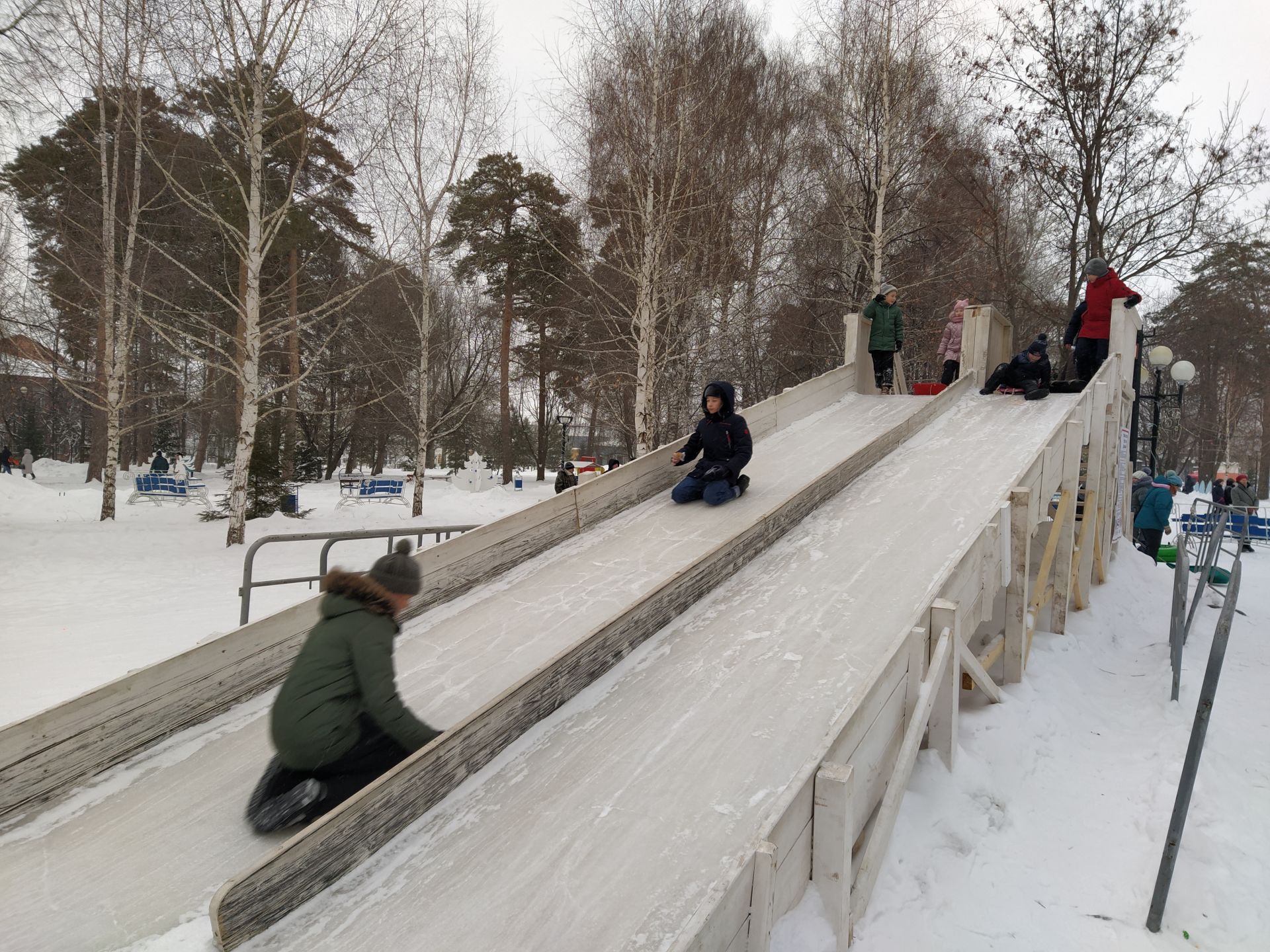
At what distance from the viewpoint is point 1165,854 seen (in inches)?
121

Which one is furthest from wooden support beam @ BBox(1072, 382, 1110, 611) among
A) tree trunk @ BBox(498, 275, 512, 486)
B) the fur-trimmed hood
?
tree trunk @ BBox(498, 275, 512, 486)

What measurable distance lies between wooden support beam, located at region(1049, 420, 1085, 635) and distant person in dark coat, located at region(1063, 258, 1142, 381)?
3.40m

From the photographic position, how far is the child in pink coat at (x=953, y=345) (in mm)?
10773

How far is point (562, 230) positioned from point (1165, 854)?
1556 cm

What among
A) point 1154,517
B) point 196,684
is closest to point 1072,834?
point 196,684

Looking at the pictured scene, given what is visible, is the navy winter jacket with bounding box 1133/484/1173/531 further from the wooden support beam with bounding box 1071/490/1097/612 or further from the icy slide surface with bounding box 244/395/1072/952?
the icy slide surface with bounding box 244/395/1072/952

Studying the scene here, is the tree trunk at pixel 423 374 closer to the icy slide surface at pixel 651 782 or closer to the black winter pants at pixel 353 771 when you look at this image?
the icy slide surface at pixel 651 782

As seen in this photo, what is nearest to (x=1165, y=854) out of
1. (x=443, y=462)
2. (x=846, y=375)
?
(x=846, y=375)

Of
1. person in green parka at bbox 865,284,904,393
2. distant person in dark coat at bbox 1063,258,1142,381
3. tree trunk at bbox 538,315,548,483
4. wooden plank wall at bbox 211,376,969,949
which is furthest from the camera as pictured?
tree trunk at bbox 538,315,548,483

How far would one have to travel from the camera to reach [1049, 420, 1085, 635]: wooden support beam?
6379mm

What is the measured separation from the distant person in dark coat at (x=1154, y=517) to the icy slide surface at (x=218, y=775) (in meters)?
10.2

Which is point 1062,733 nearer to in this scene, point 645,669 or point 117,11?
point 645,669

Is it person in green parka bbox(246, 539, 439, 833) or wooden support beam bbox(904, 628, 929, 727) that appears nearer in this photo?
person in green parka bbox(246, 539, 439, 833)

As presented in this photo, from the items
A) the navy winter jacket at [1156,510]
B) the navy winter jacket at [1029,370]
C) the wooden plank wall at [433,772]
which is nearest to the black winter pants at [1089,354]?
the navy winter jacket at [1029,370]
